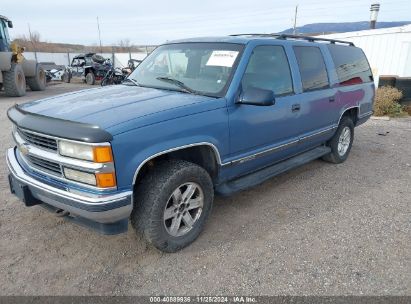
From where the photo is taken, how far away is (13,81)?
13750 mm

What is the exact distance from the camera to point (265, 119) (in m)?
3.62

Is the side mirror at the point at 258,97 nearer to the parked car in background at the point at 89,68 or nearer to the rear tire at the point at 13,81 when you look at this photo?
the rear tire at the point at 13,81

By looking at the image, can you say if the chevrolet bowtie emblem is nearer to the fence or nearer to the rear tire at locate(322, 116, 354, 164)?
the rear tire at locate(322, 116, 354, 164)

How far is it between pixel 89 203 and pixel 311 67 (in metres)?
3.36

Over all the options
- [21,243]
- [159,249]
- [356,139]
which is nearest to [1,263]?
[21,243]

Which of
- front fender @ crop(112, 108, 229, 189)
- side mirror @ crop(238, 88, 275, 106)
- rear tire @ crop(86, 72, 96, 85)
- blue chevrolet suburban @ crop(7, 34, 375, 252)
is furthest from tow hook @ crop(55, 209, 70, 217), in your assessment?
rear tire @ crop(86, 72, 96, 85)

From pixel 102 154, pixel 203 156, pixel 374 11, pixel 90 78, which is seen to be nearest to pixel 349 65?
pixel 203 156

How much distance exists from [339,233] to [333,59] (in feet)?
8.90

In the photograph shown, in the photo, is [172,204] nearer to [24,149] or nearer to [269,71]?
[24,149]

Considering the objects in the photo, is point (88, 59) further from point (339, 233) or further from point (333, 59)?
point (339, 233)

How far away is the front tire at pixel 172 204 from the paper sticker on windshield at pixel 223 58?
3.77 feet

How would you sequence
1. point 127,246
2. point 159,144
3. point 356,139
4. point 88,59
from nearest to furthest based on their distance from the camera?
1. point 159,144
2. point 127,246
3. point 356,139
4. point 88,59

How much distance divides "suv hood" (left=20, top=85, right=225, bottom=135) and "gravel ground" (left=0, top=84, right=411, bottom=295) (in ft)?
4.03

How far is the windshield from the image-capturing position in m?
3.42
